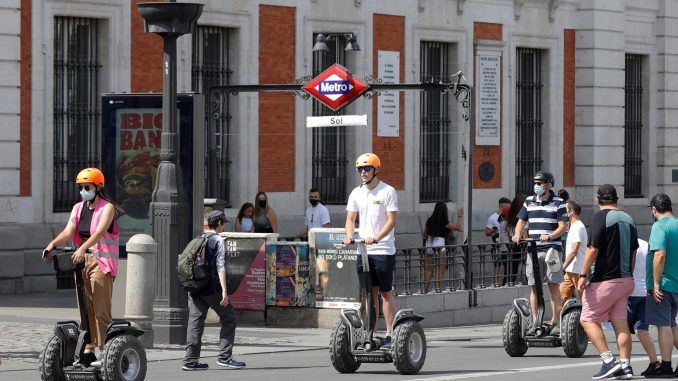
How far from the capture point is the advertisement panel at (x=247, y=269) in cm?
2233

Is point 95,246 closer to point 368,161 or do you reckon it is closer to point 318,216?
point 368,161

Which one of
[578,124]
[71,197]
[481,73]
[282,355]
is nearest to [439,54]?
[481,73]

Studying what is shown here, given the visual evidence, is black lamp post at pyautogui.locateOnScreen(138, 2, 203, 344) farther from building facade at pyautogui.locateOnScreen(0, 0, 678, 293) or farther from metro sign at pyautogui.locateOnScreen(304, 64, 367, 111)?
metro sign at pyautogui.locateOnScreen(304, 64, 367, 111)

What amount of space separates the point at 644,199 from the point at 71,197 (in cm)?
1662

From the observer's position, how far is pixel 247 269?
22453 mm

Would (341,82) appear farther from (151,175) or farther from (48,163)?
(48,163)

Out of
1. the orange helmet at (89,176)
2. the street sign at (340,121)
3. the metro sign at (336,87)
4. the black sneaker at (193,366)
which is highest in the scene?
the metro sign at (336,87)

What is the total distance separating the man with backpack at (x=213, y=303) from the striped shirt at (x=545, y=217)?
3958mm

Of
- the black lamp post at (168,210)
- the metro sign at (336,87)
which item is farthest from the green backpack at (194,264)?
the metro sign at (336,87)

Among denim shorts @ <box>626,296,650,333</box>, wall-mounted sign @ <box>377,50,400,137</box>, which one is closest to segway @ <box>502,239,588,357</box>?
denim shorts @ <box>626,296,650,333</box>

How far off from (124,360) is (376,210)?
289 cm

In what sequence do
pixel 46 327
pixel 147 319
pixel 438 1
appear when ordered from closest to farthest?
pixel 147 319, pixel 46 327, pixel 438 1

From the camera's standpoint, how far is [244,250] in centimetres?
2244

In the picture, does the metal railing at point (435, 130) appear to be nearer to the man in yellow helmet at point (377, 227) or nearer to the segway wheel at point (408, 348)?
the man in yellow helmet at point (377, 227)
